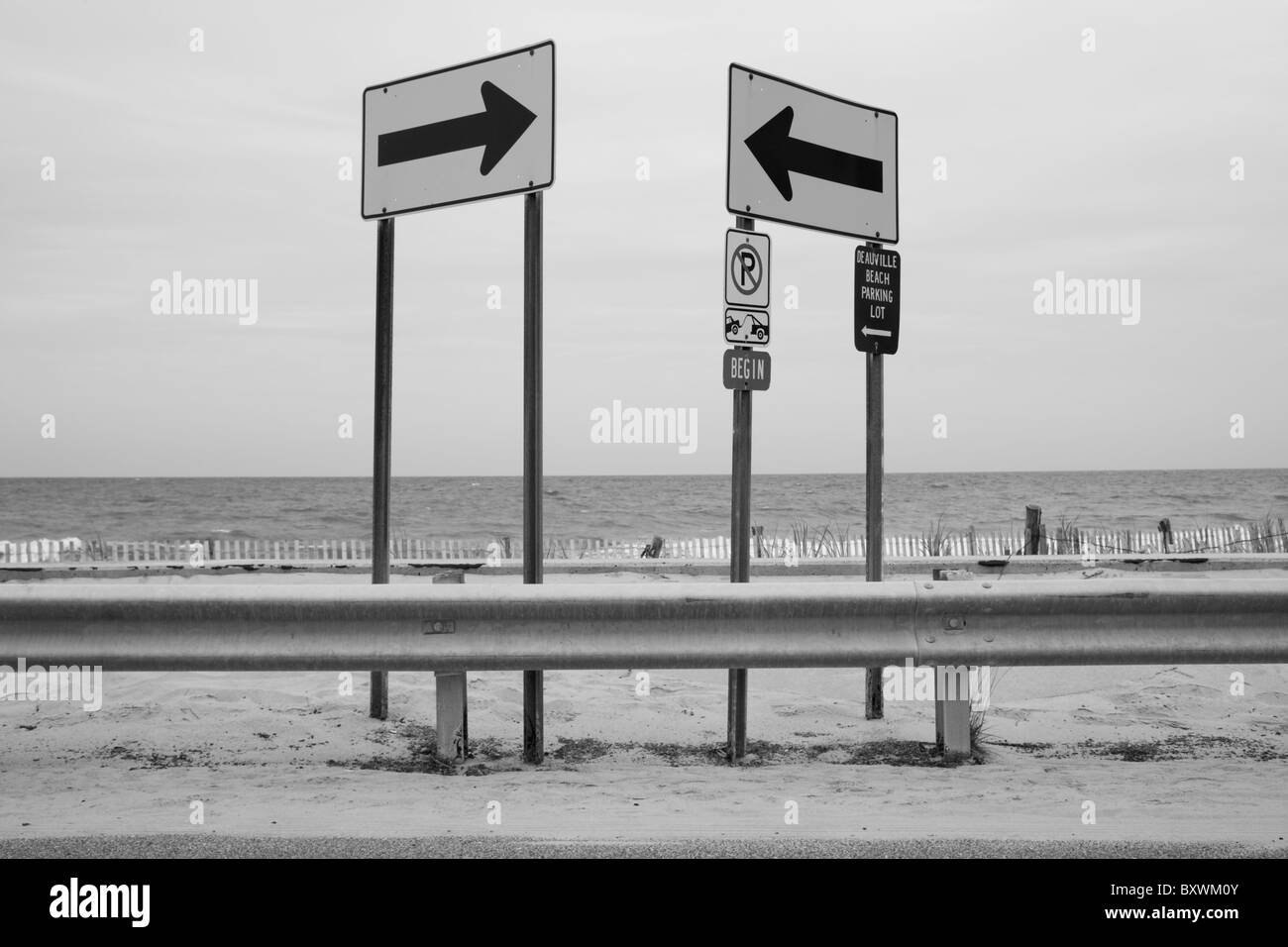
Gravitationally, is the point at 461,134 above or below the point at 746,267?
above

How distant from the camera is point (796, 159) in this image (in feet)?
19.0

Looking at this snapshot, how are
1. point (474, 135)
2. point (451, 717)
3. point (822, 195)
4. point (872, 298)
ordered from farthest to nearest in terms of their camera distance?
point (872, 298)
point (822, 195)
point (474, 135)
point (451, 717)

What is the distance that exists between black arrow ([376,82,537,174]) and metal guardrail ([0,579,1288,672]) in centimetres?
248

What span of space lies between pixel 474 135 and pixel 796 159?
1.82m

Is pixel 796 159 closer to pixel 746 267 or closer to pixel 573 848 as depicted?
pixel 746 267

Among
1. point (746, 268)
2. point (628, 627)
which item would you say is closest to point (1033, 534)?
point (746, 268)

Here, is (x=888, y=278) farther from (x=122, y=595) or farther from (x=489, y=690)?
(x=122, y=595)

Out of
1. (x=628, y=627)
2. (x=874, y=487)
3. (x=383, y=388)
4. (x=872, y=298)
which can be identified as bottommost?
(x=628, y=627)

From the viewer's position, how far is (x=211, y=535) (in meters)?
29.5

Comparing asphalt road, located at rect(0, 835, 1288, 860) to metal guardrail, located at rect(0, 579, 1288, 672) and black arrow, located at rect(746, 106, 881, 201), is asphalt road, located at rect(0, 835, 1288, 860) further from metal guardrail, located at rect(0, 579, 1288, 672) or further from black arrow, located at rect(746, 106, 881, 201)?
black arrow, located at rect(746, 106, 881, 201)

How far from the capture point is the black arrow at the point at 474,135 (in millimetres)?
5555

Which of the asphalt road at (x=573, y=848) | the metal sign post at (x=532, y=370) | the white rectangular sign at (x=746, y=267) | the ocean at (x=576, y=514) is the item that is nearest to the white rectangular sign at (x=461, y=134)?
the metal sign post at (x=532, y=370)

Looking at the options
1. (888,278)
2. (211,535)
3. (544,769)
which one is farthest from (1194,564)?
(211,535)
